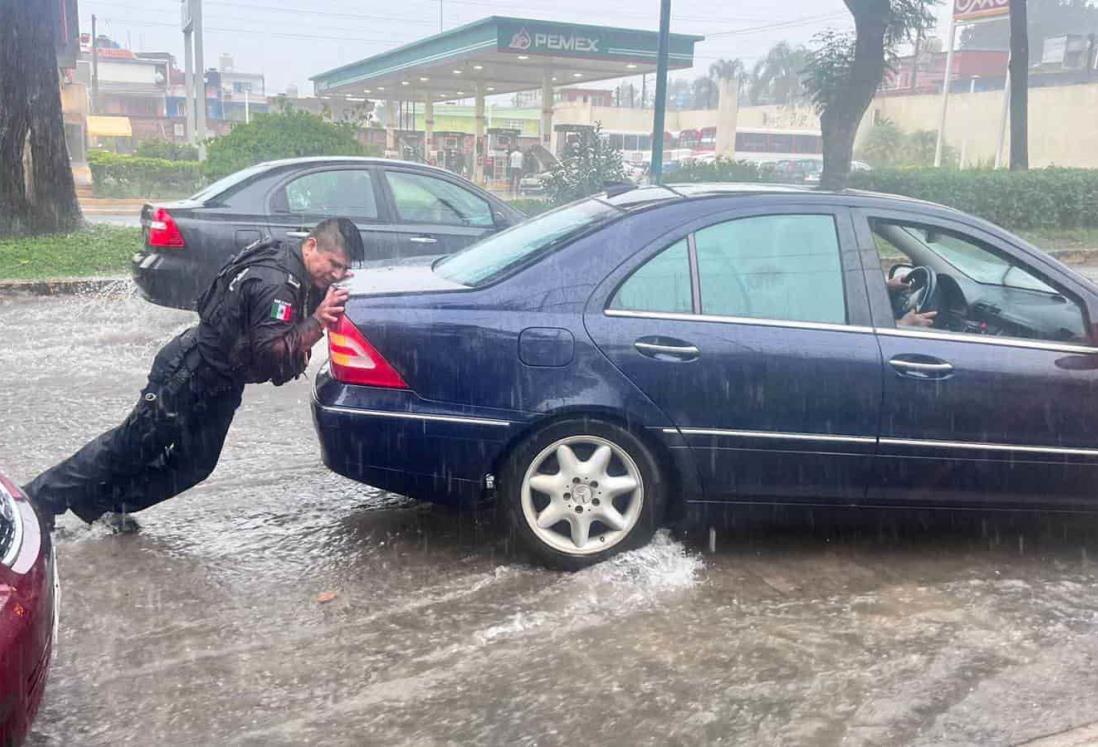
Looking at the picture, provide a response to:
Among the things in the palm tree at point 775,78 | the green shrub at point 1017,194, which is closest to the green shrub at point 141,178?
the green shrub at point 1017,194

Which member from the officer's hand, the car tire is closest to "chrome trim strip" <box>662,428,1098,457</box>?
the car tire

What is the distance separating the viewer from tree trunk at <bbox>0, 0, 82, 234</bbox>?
1258cm

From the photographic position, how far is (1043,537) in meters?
4.92

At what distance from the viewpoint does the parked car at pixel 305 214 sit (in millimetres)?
8367

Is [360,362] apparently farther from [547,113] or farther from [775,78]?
[775,78]

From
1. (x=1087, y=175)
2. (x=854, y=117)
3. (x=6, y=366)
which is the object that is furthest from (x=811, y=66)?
(x=6, y=366)

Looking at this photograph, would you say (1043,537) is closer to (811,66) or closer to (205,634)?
(205,634)

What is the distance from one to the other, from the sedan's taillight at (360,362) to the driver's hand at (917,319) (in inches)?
80.7

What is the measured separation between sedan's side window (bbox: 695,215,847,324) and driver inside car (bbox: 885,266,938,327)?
31 centimetres

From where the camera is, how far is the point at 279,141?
15445mm

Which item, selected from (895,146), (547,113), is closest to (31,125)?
(547,113)

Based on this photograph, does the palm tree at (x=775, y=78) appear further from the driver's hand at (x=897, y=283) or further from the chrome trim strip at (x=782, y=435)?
the chrome trim strip at (x=782, y=435)

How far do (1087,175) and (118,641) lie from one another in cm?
2017

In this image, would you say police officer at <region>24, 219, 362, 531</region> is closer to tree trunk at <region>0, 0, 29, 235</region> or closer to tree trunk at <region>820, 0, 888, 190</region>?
tree trunk at <region>0, 0, 29, 235</region>
